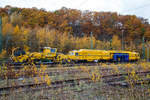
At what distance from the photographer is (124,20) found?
57.3m

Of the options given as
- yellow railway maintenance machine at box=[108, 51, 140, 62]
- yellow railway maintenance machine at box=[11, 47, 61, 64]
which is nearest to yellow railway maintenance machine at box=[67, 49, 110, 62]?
yellow railway maintenance machine at box=[108, 51, 140, 62]

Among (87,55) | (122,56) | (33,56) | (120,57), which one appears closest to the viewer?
(33,56)

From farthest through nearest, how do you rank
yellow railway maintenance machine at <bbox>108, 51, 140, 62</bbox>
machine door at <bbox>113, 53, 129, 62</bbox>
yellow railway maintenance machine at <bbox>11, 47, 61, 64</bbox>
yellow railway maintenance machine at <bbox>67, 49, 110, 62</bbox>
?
machine door at <bbox>113, 53, 129, 62</bbox> → yellow railway maintenance machine at <bbox>108, 51, 140, 62</bbox> → yellow railway maintenance machine at <bbox>67, 49, 110, 62</bbox> → yellow railway maintenance machine at <bbox>11, 47, 61, 64</bbox>

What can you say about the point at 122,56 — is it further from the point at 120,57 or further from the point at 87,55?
the point at 87,55

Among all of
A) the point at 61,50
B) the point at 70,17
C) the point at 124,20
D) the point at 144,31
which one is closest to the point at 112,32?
the point at 124,20

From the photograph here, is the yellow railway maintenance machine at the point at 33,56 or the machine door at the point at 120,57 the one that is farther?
the machine door at the point at 120,57

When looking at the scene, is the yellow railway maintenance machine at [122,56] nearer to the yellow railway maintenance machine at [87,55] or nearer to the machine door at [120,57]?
the machine door at [120,57]

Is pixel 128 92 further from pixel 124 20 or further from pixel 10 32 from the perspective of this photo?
pixel 124 20

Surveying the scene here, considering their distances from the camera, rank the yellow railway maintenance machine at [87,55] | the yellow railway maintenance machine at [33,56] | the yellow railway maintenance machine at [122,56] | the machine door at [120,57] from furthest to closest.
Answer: the machine door at [120,57]
the yellow railway maintenance machine at [122,56]
the yellow railway maintenance machine at [87,55]
the yellow railway maintenance machine at [33,56]

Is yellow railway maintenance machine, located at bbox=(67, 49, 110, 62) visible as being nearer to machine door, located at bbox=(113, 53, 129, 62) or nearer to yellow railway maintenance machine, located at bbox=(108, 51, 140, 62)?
yellow railway maintenance machine, located at bbox=(108, 51, 140, 62)

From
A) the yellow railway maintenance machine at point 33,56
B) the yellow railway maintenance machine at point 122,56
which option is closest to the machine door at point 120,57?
the yellow railway maintenance machine at point 122,56

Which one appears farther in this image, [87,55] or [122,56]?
[122,56]

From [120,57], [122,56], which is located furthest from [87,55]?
[122,56]

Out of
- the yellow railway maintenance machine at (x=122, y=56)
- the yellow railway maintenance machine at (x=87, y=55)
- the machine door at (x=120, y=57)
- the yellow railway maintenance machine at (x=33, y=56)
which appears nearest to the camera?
the yellow railway maintenance machine at (x=33, y=56)
